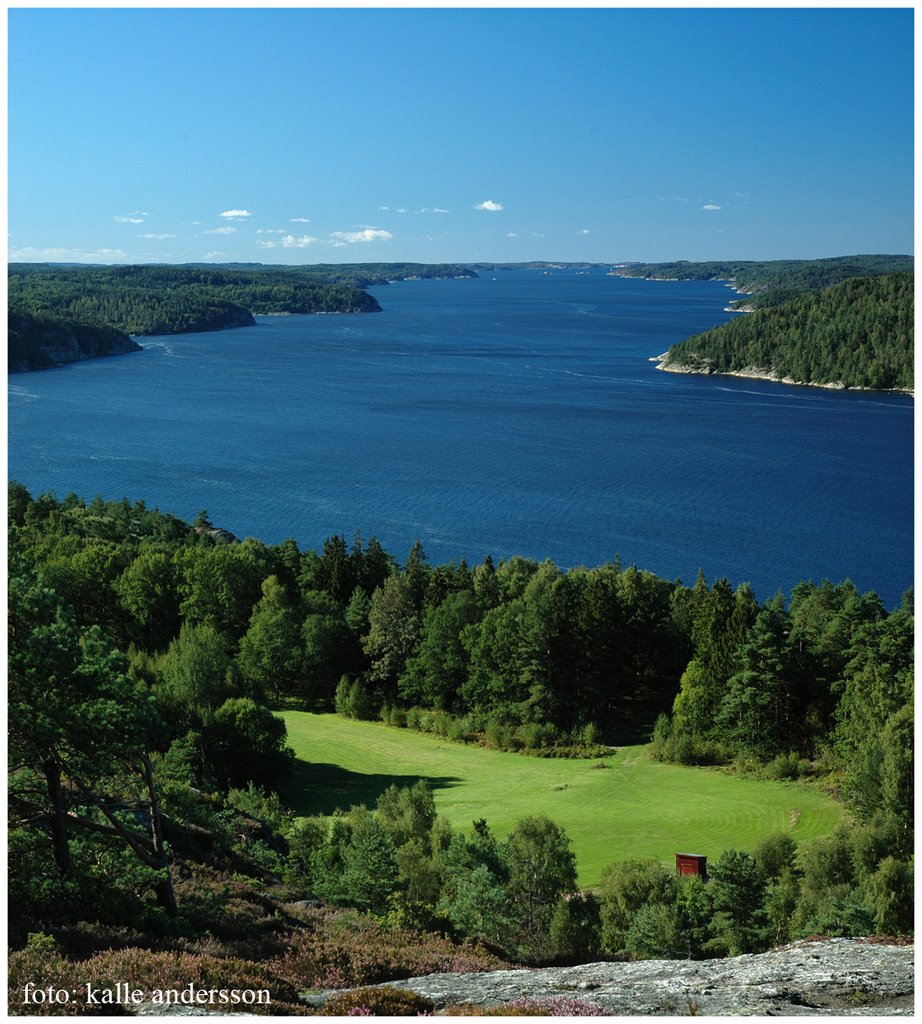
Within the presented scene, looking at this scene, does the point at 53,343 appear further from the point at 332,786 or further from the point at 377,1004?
the point at 377,1004

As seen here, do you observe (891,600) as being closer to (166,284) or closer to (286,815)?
(286,815)

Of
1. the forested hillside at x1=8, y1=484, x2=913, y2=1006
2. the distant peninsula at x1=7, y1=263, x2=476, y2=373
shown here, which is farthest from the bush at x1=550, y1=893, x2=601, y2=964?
the distant peninsula at x1=7, y1=263, x2=476, y2=373

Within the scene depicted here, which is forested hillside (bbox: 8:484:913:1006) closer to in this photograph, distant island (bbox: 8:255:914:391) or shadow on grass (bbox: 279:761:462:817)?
shadow on grass (bbox: 279:761:462:817)

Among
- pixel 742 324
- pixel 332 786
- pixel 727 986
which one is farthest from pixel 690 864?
pixel 742 324

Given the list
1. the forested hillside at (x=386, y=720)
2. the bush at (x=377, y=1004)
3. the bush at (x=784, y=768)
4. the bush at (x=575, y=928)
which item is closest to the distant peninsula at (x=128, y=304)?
the forested hillside at (x=386, y=720)

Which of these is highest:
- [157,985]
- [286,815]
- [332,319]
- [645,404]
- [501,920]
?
[332,319]

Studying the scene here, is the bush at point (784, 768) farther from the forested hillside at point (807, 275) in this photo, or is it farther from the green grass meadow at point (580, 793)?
the forested hillside at point (807, 275)

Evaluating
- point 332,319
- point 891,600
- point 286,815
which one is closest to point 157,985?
point 286,815
